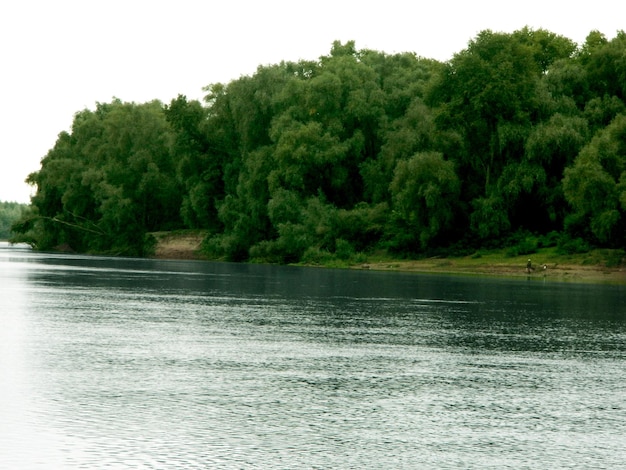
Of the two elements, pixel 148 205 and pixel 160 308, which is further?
pixel 148 205

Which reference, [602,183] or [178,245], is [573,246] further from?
[178,245]

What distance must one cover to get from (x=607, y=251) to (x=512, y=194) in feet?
33.1

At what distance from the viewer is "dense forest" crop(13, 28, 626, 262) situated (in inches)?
3526

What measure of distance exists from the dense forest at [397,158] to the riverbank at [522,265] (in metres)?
1.51

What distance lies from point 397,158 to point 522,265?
17947mm

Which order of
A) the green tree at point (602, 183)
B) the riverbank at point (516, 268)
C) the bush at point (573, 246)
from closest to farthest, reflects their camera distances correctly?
1. the green tree at point (602, 183)
2. the riverbank at point (516, 268)
3. the bush at point (573, 246)

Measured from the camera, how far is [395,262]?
9800 centimetres

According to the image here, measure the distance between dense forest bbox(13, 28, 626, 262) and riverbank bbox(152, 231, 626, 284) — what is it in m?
1.51

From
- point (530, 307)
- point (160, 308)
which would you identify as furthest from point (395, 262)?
point (160, 308)

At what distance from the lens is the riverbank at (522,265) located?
274ft

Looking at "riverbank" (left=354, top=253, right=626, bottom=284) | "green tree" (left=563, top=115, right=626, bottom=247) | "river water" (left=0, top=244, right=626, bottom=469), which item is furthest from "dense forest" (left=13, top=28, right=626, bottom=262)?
"river water" (left=0, top=244, right=626, bottom=469)

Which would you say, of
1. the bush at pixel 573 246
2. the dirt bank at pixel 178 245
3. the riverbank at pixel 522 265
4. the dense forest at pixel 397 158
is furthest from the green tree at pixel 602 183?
the dirt bank at pixel 178 245

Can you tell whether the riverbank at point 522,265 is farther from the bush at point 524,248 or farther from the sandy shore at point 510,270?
the bush at point 524,248

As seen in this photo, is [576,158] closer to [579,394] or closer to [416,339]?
[416,339]
